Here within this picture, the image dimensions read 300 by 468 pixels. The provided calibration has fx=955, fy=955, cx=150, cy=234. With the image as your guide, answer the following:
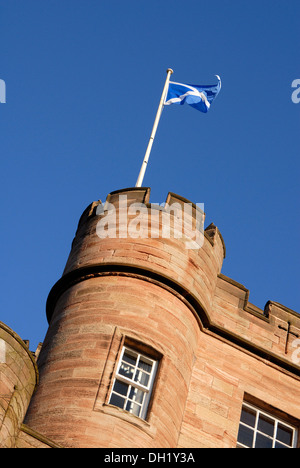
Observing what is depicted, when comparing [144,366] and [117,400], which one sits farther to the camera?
[144,366]

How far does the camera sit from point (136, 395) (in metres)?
16.1

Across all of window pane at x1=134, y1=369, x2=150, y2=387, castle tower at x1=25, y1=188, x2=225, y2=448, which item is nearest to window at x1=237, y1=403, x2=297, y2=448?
castle tower at x1=25, y1=188, x2=225, y2=448

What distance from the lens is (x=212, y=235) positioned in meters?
19.4

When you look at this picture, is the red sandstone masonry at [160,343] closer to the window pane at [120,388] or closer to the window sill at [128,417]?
the window sill at [128,417]

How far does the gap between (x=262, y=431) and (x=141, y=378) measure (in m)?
2.67

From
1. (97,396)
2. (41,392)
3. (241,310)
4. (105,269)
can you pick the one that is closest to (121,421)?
(97,396)

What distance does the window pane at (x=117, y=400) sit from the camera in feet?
52.0

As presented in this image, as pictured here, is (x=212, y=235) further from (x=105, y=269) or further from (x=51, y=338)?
(x=51, y=338)

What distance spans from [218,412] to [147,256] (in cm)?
314

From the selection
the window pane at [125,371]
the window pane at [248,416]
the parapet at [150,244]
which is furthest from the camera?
the parapet at [150,244]

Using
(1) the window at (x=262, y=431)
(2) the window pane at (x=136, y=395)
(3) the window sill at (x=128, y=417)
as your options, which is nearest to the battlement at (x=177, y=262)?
(1) the window at (x=262, y=431)

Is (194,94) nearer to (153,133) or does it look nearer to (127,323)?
(153,133)

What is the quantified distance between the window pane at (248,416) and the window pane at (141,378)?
7.17 feet

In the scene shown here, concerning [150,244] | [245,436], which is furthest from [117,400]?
[150,244]
